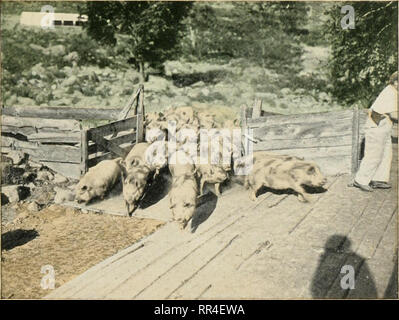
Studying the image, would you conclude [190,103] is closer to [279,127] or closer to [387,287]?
[279,127]

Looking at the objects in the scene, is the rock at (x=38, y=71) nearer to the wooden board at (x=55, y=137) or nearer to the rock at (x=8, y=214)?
the wooden board at (x=55, y=137)

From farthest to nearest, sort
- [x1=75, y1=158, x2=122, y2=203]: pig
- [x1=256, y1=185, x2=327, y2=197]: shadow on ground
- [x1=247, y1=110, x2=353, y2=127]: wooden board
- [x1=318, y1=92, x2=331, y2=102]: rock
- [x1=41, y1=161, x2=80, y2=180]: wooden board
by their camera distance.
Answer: [x1=318, y1=92, x2=331, y2=102]: rock
[x1=41, y1=161, x2=80, y2=180]: wooden board
[x1=247, y1=110, x2=353, y2=127]: wooden board
[x1=256, y1=185, x2=327, y2=197]: shadow on ground
[x1=75, y1=158, x2=122, y2=203]: pig

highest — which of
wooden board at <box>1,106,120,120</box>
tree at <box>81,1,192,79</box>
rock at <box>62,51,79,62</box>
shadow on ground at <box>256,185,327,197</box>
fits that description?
tree at <box>81,1,192,79</box>

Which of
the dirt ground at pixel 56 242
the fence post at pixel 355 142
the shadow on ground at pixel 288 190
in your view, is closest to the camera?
the dirt ground at pixel 56 242

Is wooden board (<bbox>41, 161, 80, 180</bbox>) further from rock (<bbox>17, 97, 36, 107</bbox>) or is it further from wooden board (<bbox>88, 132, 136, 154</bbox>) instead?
rock (<bbox>17, 97, 36, 107</bbox>)

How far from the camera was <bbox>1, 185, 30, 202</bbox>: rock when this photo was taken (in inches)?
348

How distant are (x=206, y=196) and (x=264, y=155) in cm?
159

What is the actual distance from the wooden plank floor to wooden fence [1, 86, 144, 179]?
2119 millimetres

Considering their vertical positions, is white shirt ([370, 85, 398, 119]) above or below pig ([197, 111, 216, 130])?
above

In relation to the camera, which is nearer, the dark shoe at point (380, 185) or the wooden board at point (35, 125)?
the dark shoe at point (380, 185)

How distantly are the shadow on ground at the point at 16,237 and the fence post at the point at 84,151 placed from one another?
1.80m

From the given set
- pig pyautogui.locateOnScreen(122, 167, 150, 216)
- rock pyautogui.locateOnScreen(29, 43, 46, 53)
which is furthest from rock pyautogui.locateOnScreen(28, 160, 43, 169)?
rock pyautogui.locateOnScreen(29, 43, 46, 53)

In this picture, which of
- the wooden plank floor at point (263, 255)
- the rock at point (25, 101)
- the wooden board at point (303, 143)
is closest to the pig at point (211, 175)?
the wooden plank floor at point (263, 255)

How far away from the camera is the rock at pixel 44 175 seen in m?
9.62
